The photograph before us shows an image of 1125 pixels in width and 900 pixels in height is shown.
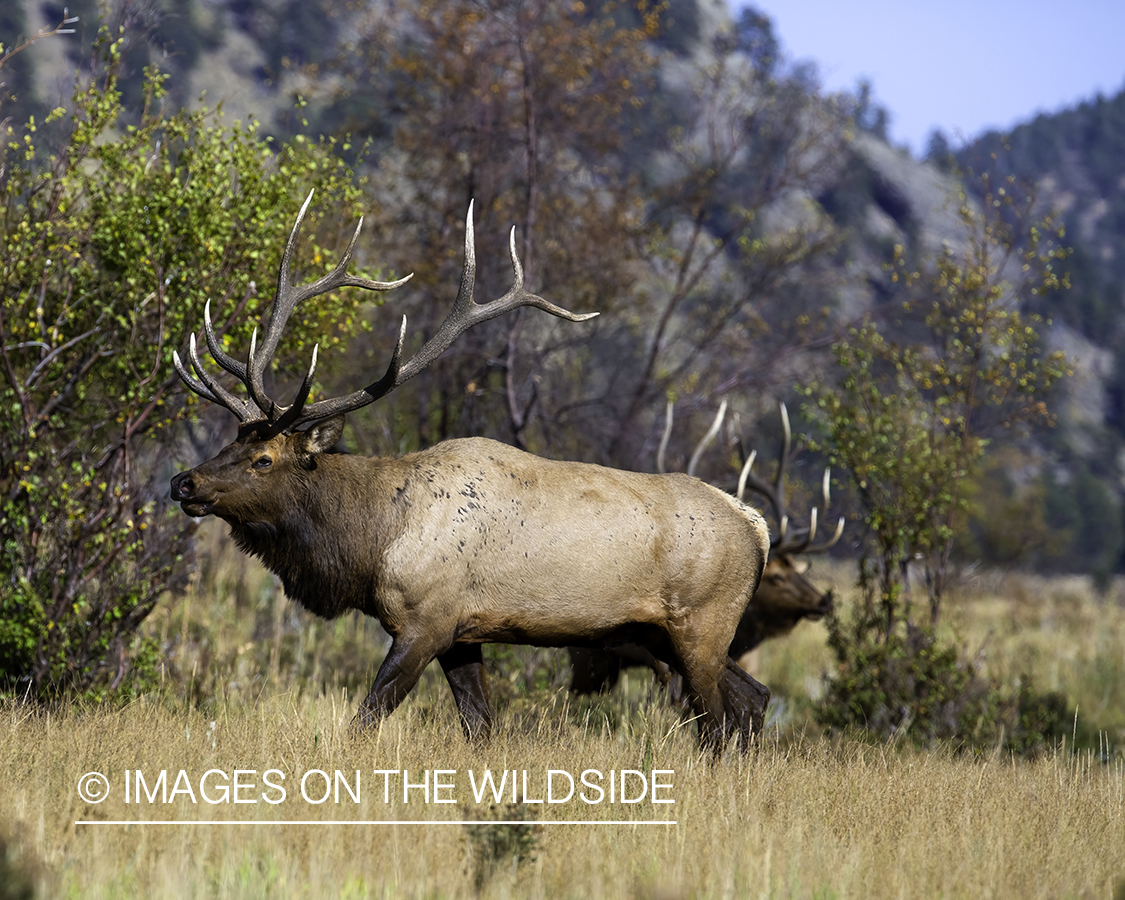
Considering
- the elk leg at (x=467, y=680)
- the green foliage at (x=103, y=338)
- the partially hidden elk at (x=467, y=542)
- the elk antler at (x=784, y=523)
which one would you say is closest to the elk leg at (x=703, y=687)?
the partially hidden elk at (x=467, y=542)

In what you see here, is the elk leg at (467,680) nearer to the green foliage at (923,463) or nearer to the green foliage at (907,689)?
the green foliage at (907,689)

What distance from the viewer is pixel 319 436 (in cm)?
619

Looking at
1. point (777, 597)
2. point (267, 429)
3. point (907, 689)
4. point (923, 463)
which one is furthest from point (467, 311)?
point (907, 689)

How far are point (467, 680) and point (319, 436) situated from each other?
148cm

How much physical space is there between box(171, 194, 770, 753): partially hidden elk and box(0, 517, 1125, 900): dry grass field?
392 mm

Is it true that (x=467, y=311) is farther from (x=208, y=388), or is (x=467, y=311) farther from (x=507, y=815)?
(x=507, y=815)

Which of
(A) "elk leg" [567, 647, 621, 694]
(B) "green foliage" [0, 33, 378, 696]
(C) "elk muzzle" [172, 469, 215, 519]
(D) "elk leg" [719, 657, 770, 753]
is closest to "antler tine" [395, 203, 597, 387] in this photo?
(C) "elk muzzle" [172, 469, 215, 519]

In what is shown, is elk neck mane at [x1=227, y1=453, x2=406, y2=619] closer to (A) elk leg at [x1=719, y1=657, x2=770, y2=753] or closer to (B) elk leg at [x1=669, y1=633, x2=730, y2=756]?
(B) elk leg at [x1=669, y1=633, x2=730, y2=756]

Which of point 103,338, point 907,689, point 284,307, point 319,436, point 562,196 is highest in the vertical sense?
point 562,196

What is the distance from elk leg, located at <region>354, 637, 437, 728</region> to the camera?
5.61 m

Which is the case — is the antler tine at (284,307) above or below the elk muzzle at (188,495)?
above

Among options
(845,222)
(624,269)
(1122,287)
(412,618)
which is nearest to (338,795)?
(412,618)

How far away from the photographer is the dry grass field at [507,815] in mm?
3928

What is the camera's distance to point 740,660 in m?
8.76
